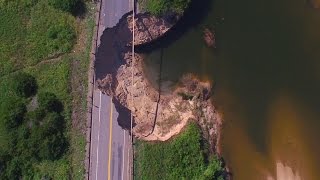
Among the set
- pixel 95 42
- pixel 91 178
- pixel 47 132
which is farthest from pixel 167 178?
pixel 95 42

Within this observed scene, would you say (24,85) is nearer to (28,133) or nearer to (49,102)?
(49,102)

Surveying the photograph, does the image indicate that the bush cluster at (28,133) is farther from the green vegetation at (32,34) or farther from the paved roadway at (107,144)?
the paved roadway at (107,144)

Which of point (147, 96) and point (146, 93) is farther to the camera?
point (146, 93)

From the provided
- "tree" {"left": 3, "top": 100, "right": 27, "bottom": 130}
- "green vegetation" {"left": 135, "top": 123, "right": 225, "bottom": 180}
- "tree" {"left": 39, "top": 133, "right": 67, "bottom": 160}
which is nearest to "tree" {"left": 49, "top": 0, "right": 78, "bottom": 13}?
"tree" {"left": 3, "top": 100, "right": 27, "bottom": 130}

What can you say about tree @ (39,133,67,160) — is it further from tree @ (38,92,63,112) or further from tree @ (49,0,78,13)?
tree @ (49,0,78,13)

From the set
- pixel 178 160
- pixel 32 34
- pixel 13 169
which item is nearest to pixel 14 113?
pixel 13 169

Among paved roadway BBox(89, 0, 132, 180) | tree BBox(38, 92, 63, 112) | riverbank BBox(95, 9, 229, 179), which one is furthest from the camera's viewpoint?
riverbank BBox(95, 9, 229, 179)

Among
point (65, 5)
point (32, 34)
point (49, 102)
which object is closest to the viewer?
point (49, 102)
